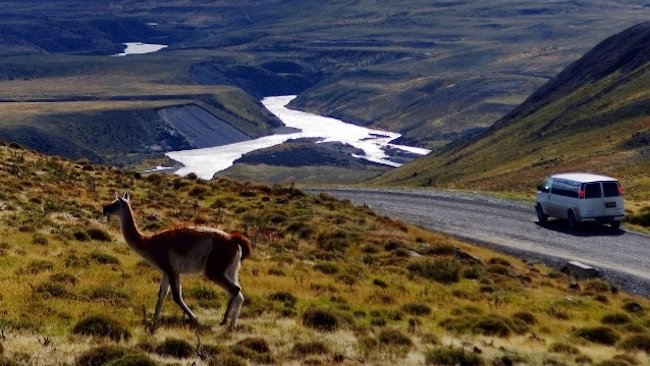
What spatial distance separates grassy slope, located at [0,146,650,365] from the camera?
16406 mm

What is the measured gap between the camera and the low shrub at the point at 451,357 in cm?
1683

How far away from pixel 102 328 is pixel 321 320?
5.13 m

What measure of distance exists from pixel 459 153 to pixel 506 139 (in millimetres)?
7666

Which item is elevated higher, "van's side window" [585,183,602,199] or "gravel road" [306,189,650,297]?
"van's side window" [585,183,602,199]

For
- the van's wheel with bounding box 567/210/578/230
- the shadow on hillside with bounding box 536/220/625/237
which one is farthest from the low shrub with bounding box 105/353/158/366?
the van's wheel with bounding box 567/210/578/230

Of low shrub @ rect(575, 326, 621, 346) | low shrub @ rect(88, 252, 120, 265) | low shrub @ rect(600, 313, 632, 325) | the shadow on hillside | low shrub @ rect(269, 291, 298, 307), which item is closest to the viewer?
low shrub @ rect(269, 291, 298, 307)

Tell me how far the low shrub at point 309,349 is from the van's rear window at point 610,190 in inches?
1177

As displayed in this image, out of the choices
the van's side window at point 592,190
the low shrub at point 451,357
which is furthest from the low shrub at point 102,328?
the van's side window at point 592,190

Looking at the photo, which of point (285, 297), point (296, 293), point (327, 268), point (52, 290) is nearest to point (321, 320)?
point (285, 297)

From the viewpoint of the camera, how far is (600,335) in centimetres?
2170

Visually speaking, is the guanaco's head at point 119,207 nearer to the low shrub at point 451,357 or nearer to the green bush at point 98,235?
the low shrub at point 451,357

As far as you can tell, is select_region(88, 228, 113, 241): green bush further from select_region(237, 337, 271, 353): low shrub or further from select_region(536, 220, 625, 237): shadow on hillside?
select_region(536, 220, 625, 237): shadow on hillside

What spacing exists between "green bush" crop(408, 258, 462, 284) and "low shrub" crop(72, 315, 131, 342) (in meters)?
14.7

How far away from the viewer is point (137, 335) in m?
16.0
